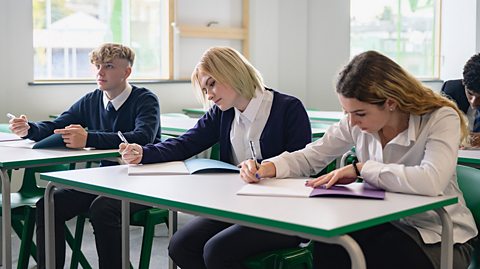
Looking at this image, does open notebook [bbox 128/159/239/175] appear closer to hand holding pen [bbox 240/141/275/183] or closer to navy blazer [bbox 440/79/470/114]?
hand holding pen [bbox 240/141/275/183]

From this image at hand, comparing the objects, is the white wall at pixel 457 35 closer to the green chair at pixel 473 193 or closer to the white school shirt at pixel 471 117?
the white school shirt at pixel 471 117

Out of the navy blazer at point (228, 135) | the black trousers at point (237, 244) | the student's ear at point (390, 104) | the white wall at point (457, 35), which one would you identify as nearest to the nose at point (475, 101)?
the navy blazer at point (228, 135)

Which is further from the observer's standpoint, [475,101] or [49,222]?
[475,101]

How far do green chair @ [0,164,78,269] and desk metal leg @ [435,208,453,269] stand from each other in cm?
188

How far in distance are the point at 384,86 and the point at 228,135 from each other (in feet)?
2.74

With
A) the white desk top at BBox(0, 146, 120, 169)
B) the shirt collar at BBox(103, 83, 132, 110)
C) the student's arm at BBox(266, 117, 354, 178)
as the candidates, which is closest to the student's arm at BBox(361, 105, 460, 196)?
the student's arm at BBox(266, 117, 354, 178)

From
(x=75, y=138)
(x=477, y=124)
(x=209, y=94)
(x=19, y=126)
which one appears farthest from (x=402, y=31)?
(x=209, y=94)

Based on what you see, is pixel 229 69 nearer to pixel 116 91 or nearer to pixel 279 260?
pixel 279 260

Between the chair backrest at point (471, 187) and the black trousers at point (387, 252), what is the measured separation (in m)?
0.16

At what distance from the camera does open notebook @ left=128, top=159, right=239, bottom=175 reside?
8.23ft

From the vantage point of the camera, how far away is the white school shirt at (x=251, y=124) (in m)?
2.72

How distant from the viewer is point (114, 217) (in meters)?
2.89

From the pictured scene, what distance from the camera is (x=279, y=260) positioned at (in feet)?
7.44

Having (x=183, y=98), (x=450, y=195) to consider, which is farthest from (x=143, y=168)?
(x=183, y=98)
